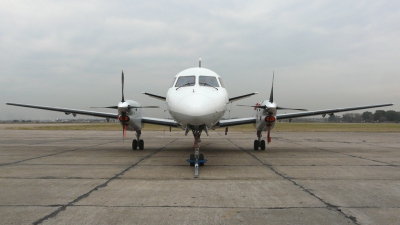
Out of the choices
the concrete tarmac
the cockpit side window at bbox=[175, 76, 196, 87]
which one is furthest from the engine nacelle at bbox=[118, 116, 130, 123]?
the cockpit side window at bbox=[175, 76, 196, 87]

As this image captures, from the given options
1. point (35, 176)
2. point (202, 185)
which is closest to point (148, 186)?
point (202, 185)

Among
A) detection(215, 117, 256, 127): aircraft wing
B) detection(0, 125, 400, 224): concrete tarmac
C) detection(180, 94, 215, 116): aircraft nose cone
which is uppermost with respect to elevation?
detection(180, 94, 215, 116): aircraft nose cone

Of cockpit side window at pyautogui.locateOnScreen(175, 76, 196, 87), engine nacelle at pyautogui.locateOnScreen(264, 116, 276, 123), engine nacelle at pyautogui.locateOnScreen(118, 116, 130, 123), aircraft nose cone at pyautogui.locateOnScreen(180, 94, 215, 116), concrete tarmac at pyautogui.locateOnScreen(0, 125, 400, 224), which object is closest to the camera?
concrete tarmac at pyautogui.locateOnScreen(0, 125, 400, 224)

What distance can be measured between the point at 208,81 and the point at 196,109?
2286 millimetres

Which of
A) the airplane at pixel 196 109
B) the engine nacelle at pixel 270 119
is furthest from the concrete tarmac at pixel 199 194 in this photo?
the engine nacelle at pixel 270 119

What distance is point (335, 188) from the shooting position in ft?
20.2

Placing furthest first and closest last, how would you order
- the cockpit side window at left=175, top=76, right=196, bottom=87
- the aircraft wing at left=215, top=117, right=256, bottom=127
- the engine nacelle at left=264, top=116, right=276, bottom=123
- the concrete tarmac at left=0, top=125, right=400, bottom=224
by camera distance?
the aircraft wing at left=215, top=117, right=256, bottom=127
the engine nacelle at left=264, top=116, right=276, bottom=123
the cockpit side window at left=175, top=76, right=196, bottom=87
the concrete tarmac at left=0, top=125, right=400, bottom=224

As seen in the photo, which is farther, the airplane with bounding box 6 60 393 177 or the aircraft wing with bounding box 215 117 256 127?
the aircraft wing with bounding box 215 117 256 127

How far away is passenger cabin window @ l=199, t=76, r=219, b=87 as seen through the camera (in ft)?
29.9

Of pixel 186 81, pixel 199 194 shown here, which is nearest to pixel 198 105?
pixel 186 81

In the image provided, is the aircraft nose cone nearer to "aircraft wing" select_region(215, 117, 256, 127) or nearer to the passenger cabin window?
the passenger cabin window

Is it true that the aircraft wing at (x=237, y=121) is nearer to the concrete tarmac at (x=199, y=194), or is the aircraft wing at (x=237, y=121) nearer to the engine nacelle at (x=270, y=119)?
the engine nacelle at (x=270, y=119)

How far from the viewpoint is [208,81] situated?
30.7 feet

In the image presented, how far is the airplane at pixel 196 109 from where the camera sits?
24.9 feet
